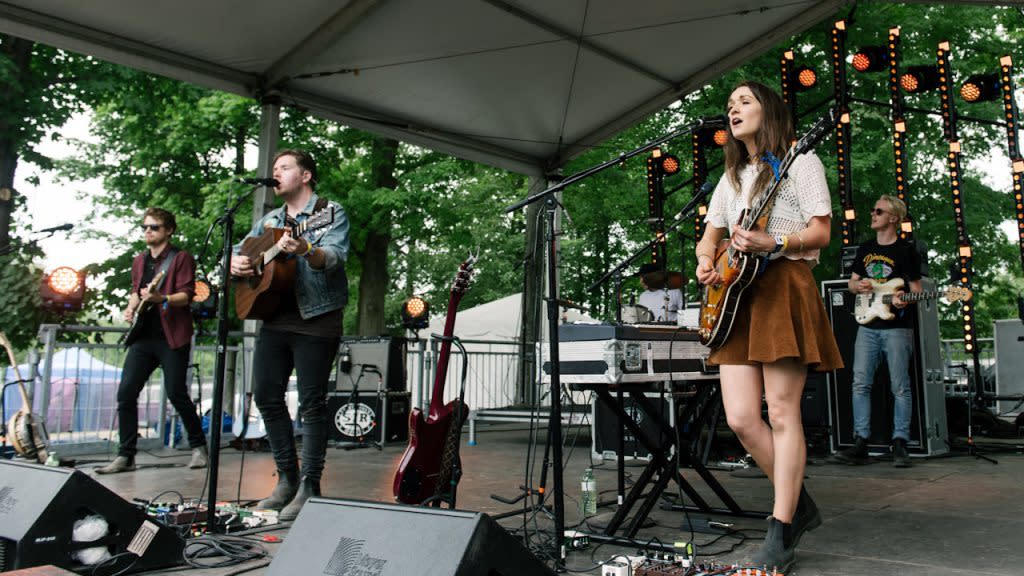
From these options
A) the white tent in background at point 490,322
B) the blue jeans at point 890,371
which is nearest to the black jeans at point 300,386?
the blue jeans at point 890,371

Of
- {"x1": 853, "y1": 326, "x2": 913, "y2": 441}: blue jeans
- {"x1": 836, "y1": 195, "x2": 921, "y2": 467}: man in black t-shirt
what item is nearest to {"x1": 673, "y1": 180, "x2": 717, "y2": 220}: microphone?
{"x1": 836, "y1": 195, "x2": 921, "y2": 467}: man in black t-shirt

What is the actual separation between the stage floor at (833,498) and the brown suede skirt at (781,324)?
781 mm

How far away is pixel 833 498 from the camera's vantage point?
4387 millimetres

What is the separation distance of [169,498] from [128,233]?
16583mm

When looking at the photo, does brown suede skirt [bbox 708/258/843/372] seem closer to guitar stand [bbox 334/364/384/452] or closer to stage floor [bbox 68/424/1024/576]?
stage floor [bbox 68/424/1024/576]

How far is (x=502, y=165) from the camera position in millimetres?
11672

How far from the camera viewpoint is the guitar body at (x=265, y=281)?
3842 mm

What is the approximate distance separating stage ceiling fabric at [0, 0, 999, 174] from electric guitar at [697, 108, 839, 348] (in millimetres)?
5756

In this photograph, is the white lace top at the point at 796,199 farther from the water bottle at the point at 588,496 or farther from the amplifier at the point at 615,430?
the amplifier at the point at 615,430

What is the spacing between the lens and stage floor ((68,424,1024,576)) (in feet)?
9.58

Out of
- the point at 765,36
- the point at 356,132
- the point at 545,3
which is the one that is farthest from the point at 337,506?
the point at 356,132

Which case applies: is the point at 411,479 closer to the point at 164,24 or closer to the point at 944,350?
the point at 164,24

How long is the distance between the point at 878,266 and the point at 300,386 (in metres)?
4.66

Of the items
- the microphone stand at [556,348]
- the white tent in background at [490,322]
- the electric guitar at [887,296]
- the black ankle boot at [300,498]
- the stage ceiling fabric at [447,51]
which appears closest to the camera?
the microphone stand at [556,348]
